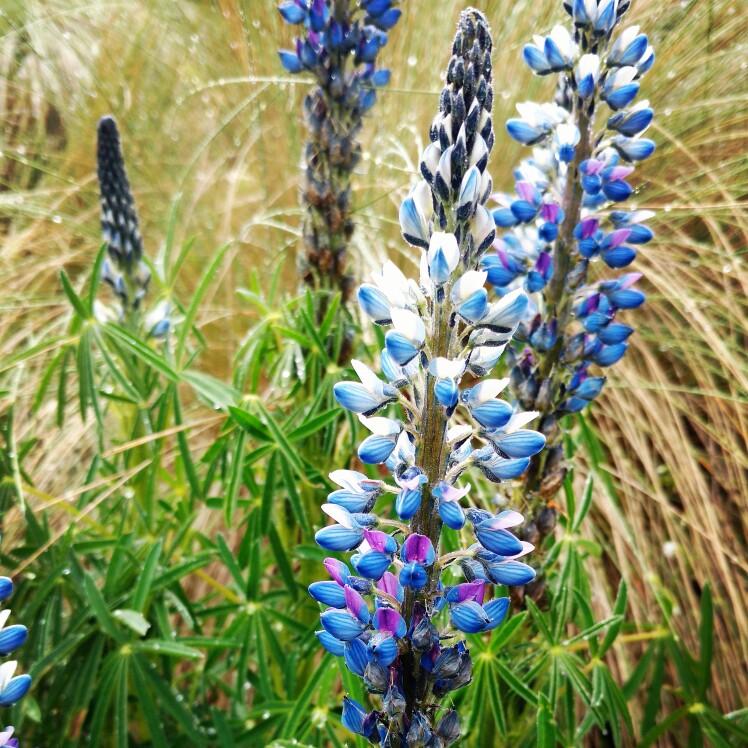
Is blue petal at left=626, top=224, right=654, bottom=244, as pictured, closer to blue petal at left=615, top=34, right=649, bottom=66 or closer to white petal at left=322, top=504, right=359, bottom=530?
blue petal at left=615, top=34, right=649, bottom=66

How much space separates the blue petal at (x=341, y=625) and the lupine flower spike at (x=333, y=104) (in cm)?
107

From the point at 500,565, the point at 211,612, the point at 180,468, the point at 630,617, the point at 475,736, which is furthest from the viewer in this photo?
A: the point at 630,617

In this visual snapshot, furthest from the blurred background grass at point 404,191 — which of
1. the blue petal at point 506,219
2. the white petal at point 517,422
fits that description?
the white petal at point 517,422

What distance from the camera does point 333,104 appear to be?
5.83ft

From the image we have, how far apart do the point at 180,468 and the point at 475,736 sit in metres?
0.92

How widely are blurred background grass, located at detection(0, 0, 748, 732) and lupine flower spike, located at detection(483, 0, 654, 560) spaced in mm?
303

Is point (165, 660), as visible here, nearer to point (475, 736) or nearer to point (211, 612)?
point (211, 612)

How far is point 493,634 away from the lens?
4.47 ft

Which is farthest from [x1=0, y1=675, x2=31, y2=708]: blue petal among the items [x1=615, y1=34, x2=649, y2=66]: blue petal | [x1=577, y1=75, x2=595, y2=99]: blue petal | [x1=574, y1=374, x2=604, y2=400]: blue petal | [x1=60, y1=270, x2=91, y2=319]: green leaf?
[x1=615, y1=34, x2=649, y2=66]: blue petal

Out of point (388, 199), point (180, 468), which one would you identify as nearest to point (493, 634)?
point (180, 468)

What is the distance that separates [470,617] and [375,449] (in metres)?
0.23

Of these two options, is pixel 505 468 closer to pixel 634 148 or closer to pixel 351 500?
pixel 351 500

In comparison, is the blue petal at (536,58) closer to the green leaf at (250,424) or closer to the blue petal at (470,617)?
the green leaf at (250,424)

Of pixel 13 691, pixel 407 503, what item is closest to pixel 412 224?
pixel 407 503
